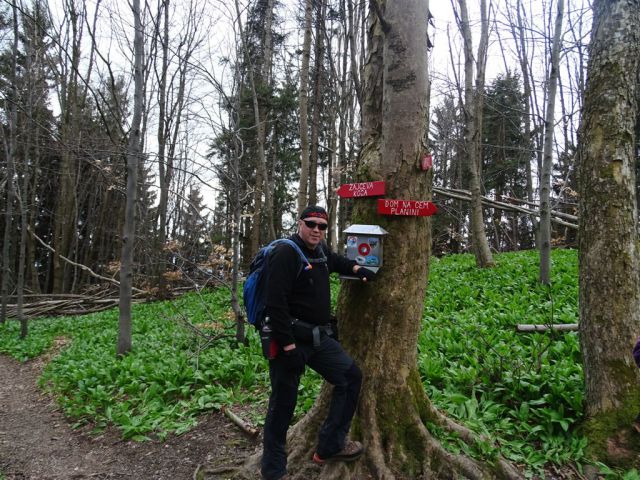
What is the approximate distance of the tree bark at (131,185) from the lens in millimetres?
7660

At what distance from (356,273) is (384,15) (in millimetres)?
2101

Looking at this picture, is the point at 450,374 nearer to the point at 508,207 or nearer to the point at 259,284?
the point at 259,284

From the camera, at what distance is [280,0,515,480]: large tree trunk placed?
3.12 metres

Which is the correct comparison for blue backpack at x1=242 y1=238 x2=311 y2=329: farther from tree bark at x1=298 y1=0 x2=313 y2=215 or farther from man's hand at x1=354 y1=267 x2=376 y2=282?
tree bark at x1=298 y1=0 x2=313 y2=215

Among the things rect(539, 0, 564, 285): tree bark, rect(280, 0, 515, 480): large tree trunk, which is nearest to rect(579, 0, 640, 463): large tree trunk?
rect(280, 0, 515, 480): large tree trunk

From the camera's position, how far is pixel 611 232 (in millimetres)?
3443

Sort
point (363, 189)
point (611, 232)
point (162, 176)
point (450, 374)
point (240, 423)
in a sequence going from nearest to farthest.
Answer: point (363, 189) < point (611, 232) < point (240, 423) < point (450, 374) < point (162, 176)

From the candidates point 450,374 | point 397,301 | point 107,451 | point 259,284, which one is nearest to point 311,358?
point 259,284

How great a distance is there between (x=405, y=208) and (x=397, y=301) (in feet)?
2.37

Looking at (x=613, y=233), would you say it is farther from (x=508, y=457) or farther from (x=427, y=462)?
(x=427, y=462)

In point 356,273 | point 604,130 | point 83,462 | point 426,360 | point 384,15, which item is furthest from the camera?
point 426,360

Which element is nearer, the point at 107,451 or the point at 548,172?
the point at 107,451

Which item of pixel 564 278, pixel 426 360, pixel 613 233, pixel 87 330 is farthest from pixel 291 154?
pixel 613 233

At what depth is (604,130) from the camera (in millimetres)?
3504
